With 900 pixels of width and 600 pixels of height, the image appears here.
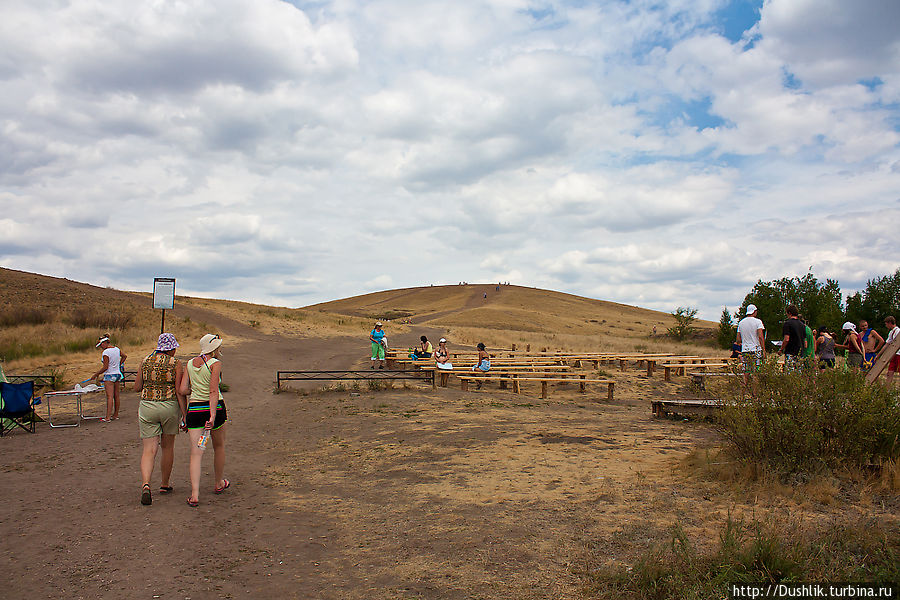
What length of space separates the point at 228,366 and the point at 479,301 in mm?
88822

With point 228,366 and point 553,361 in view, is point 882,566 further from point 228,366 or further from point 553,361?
point 228,366

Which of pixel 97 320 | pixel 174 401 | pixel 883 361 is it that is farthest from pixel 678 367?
pixel 97 320

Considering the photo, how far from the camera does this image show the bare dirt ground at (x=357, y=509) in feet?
14.5

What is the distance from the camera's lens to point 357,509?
628cm

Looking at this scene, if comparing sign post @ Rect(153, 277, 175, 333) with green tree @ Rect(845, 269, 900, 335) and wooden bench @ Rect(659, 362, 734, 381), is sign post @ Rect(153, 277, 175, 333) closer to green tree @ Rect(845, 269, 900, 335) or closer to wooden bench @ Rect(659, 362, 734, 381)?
wooden bench @ Rect(659, 362, 734, 381)

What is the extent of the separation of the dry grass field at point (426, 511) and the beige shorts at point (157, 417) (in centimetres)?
79

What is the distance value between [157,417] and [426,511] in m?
3.20

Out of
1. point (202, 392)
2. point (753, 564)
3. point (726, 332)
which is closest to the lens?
point (753, 564)

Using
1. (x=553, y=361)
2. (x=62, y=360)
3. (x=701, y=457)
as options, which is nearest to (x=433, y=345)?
(x=553, y=361)

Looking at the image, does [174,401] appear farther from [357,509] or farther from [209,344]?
[357,509]

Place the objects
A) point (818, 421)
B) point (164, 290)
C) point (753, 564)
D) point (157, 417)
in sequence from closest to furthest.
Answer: point (753, 564), point (818, 421), point (157, 417), point (164, 290)

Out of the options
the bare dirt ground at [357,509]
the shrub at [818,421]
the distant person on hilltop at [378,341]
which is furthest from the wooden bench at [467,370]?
the shrub at [818,421]

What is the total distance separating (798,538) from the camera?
13.8 ft

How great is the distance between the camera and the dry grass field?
4.25m
